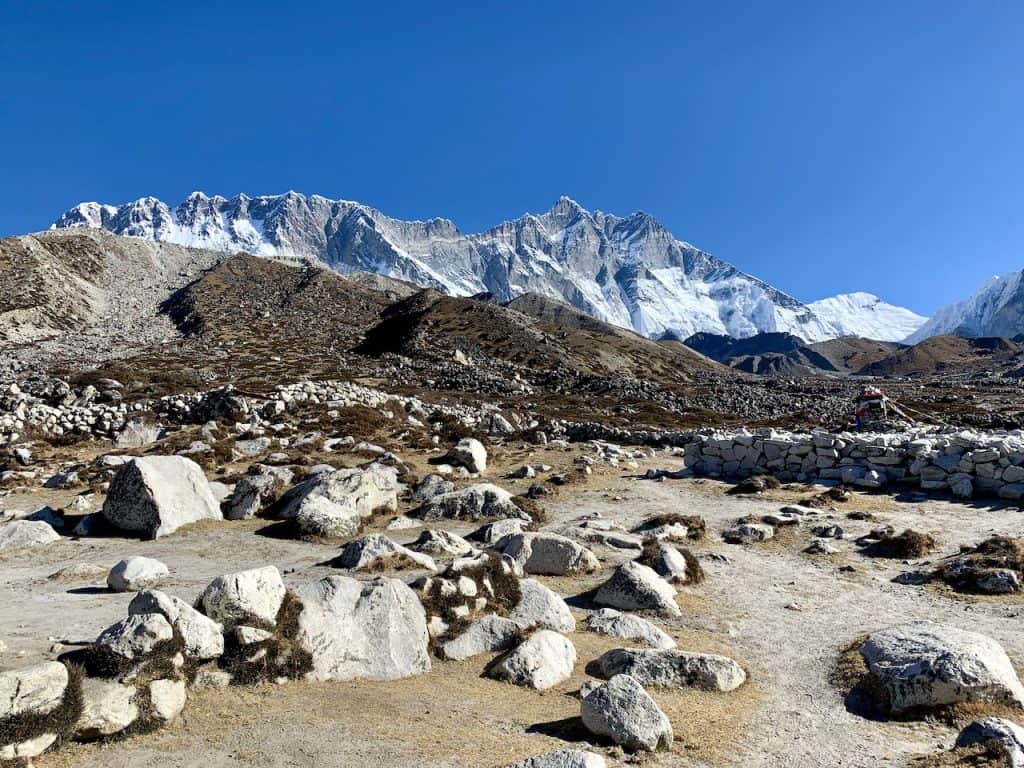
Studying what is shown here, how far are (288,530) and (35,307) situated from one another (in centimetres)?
8880

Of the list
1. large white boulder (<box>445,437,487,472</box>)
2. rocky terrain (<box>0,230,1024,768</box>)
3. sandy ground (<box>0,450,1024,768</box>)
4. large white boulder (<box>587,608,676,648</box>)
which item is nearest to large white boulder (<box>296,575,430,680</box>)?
rocky terrain (<box>0,230,1024,768</box>)

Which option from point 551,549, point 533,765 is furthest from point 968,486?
point 533,765

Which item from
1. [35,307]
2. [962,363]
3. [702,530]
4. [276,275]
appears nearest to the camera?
[702,530]

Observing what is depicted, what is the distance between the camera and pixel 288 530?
1536 centimetres

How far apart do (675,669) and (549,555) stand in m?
5.18

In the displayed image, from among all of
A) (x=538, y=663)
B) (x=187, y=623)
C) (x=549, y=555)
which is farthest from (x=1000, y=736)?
(x=187, y=623)

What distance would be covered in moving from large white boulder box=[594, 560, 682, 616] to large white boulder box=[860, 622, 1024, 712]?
12.2 feet

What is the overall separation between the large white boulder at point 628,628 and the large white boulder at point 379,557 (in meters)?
3.32

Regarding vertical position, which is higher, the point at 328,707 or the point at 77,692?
the point at 77,692

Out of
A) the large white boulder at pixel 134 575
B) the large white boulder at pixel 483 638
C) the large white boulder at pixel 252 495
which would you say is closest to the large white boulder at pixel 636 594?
the large white boulder at pixel 483 638

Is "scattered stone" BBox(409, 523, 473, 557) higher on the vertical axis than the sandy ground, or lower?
higher

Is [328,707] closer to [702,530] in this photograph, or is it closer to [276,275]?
[702,530]

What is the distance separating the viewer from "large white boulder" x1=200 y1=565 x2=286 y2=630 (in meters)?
8.16

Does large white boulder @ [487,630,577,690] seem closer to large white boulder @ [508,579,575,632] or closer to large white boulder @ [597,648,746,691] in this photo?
large white boulder @ [597,648,746,691]
